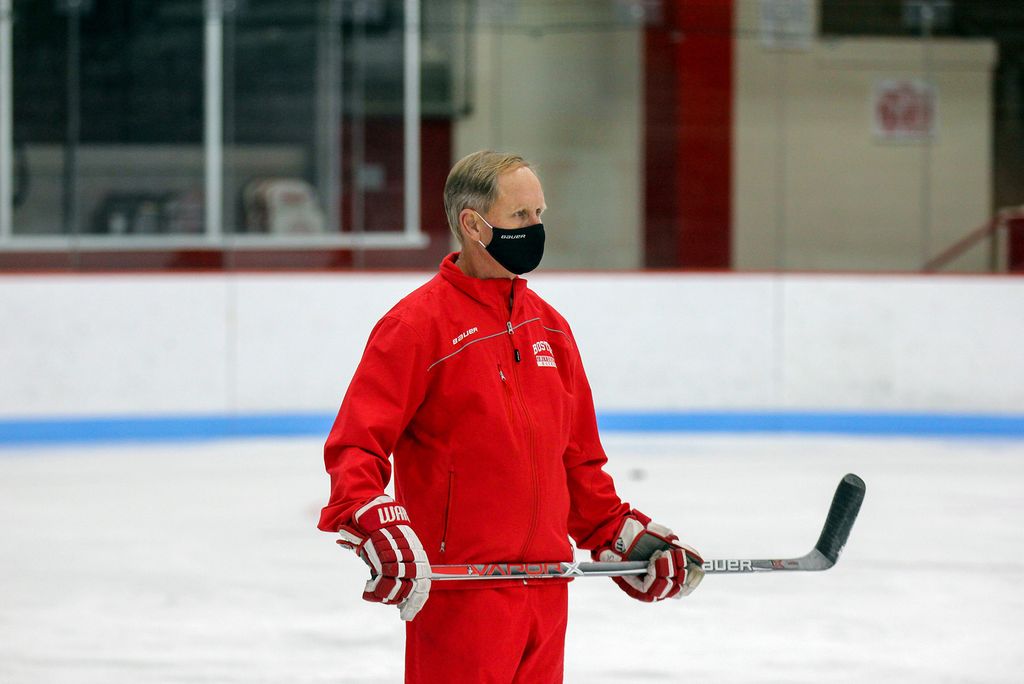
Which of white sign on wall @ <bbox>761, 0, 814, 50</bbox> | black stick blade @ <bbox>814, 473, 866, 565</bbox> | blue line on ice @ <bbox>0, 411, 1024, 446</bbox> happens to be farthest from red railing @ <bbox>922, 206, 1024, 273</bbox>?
black stick blade @ <bbox>814, 473, 866, 565</bbox>

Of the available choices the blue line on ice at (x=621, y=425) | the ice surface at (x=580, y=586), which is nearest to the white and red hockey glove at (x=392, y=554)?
the ice surface at (x=580, y=586)

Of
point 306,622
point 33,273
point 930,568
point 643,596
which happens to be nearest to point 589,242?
point 33,273

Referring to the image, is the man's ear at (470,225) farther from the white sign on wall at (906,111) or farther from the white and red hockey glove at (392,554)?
the white sign on wall at (906,111)

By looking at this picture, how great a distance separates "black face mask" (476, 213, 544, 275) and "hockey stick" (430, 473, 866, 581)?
15.6 inches

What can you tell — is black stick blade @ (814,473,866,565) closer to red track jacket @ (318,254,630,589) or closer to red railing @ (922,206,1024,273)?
red track jacket @ (318,254,630,589)

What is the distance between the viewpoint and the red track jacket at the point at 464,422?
72.1 inches

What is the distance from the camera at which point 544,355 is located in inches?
76.0

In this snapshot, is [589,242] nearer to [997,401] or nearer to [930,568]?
→ [997,401]

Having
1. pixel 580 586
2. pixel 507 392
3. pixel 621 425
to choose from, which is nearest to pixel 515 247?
pixel 507 392

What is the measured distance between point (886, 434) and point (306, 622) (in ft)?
17.9

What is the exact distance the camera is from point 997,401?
8.56 m

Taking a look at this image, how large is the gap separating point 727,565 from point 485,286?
546 millimetres

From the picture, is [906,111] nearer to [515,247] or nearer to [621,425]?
[621,425]

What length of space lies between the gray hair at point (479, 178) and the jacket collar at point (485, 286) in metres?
0.07
